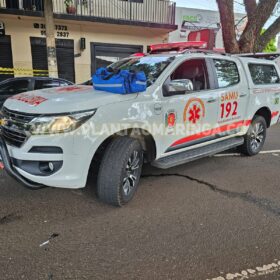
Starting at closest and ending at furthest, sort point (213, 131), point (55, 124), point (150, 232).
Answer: point (55, 124)
point (150, 232)
point (213, 131)

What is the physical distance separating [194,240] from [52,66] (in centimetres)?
886

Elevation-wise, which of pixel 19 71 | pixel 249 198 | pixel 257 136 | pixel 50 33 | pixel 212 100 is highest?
pixel 50 33

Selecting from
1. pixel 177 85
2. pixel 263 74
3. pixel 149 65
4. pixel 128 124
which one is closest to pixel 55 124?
pixel 128 124

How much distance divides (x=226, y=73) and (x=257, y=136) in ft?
5.54

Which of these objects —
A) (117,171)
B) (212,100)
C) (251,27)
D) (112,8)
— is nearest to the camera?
(117,171)

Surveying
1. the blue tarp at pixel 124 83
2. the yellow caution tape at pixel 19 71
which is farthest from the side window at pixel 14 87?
the blue tarp at pixel 124 83

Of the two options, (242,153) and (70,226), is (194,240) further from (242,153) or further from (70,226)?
(242,153)

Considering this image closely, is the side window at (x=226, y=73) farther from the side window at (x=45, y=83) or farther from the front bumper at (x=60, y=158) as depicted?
the side window at (x=45, y=83)

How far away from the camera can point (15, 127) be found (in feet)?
10.5

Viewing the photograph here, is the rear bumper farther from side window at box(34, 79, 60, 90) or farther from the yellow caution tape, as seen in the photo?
the yellow caution tape

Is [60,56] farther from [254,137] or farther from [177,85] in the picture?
[177,85]

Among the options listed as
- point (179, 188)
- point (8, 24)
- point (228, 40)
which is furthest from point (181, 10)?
point (179, 188)

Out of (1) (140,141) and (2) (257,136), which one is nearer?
(1) (140,141)

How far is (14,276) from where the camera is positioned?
2.38 m
